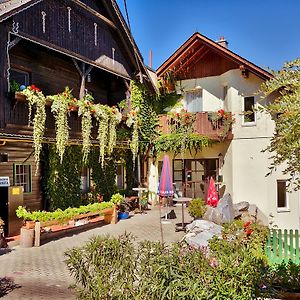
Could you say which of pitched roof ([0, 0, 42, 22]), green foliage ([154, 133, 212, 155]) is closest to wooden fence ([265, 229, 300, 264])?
green foliage ([154, 133, 212, 155])

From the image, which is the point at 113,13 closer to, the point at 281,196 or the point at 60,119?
the point at 60,119

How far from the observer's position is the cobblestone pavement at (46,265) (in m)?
8.69

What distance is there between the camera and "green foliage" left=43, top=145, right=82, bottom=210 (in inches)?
635

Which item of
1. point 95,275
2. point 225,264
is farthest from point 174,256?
point 95,275

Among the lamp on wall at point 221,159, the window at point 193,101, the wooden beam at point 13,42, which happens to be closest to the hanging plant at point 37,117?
the wooden beam at point 13,42

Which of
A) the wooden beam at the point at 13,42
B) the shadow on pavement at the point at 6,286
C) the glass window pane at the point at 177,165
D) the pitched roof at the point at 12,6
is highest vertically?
the pitched roof at the point at 12,6

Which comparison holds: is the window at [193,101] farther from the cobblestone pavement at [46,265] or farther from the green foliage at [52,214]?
the green foliage at [52,214]

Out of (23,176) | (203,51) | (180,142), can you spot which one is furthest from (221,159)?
(23,176)

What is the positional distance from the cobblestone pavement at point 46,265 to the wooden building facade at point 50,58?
3.15 meters

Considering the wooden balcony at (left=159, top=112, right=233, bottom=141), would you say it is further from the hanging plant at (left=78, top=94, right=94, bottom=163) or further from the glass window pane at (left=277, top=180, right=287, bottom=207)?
the hanging plant at (left=78, top=94, right=94, bottom=163)

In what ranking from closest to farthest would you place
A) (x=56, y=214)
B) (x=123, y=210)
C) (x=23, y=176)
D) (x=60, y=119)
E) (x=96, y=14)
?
(x=56, y=214), (x=60, y=119), (x=23, y=176), (x=96, y=14), (x=123, y=210)

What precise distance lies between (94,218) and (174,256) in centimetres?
1217

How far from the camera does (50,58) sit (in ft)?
57.2

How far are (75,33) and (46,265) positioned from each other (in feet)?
32.1
